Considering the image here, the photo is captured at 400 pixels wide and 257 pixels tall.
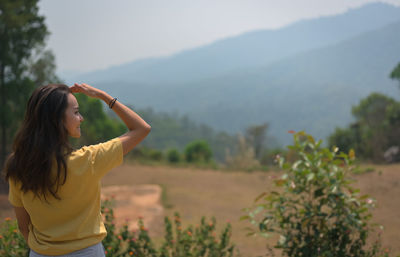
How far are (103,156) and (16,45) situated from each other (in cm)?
693

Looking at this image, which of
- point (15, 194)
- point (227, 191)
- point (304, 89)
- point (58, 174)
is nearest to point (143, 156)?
point (227, 191)

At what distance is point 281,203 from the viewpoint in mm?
2500

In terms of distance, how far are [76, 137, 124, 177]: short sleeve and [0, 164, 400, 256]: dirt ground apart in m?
3.05

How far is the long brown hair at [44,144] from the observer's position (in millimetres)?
1052

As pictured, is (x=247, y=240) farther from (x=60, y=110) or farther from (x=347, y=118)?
(x=347, y=118)

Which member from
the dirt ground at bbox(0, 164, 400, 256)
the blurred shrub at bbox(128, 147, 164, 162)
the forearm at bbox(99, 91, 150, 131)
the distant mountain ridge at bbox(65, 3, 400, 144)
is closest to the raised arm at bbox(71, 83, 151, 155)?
the forearm at bbox(99, 91, 150, 131)

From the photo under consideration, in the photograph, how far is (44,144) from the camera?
105cm

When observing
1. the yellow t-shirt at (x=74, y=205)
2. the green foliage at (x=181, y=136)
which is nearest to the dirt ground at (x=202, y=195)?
the yellow t-shirt at (x=74, y=205)

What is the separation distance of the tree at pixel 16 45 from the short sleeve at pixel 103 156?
661 cm

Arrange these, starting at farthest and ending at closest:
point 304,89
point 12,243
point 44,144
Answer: point 304,89 < point 12,243 < point 44,144

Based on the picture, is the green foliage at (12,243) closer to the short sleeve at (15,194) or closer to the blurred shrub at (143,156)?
the short sleeve at (15,194)

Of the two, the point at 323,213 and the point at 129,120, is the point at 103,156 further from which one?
the point at 323,213

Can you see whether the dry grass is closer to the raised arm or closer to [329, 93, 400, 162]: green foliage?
→ the raised arm

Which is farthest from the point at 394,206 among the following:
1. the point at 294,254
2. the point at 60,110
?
the point at 60,110
